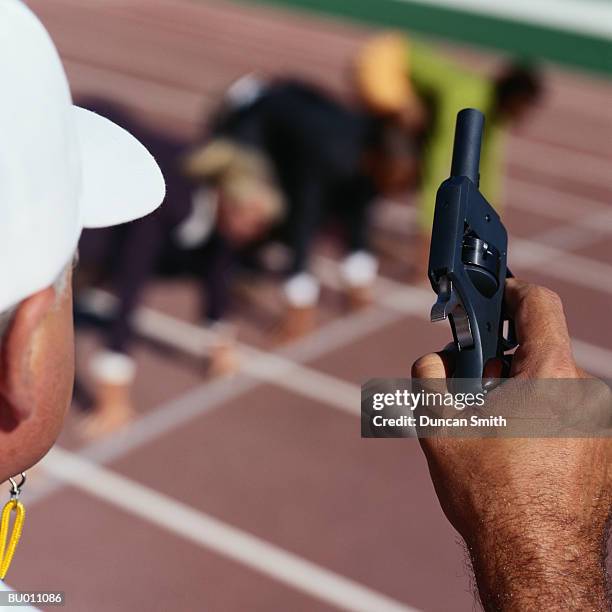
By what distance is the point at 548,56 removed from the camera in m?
13.9

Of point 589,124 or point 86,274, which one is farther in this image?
point 589,124

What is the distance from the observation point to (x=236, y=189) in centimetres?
488

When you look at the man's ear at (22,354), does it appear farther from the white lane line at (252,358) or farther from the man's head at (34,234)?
the white lane line at (252,358)

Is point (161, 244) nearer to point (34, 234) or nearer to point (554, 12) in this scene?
point (34, 234)

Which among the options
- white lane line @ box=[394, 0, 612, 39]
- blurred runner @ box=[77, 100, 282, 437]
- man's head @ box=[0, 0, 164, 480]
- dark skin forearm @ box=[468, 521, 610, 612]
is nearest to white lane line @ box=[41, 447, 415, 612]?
blurred runner @ box=[77, 100, 282, 437]

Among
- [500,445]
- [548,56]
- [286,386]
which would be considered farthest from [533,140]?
[500,445]

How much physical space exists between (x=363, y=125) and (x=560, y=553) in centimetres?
513

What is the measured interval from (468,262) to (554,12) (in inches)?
541

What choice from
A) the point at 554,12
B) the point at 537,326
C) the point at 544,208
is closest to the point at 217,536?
the point at 537,326

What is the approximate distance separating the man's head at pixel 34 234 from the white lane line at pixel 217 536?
2.81m

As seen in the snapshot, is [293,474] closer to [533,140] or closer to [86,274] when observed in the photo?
[86,274]

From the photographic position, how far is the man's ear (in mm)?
1067

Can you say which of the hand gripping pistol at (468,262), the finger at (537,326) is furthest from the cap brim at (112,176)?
the finger at (537,326)

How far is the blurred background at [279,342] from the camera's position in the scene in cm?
396
